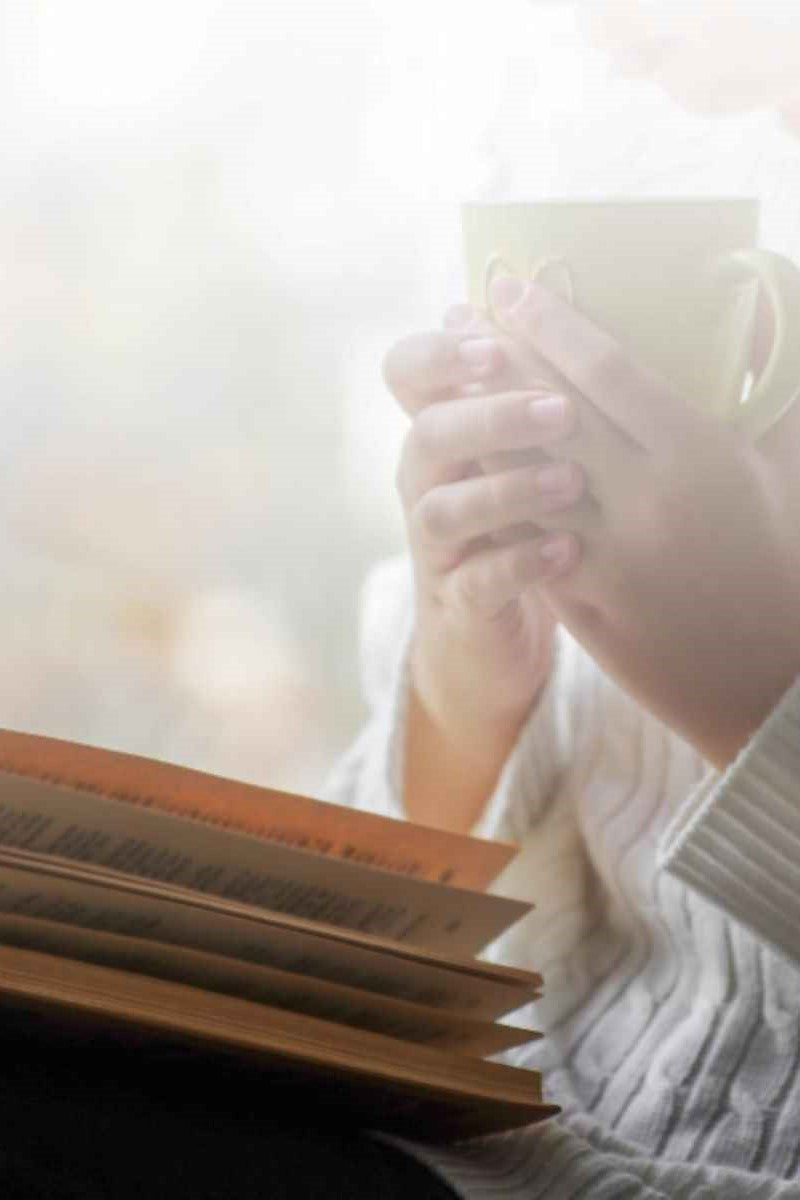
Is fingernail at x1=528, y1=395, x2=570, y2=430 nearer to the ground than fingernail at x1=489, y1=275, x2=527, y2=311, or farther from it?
nearer to the ground

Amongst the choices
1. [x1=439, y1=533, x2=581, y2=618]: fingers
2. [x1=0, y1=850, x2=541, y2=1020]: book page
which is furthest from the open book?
[x1=439, y1=533, x2=581, y2=618]: fingers

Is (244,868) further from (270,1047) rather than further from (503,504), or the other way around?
(503,504)

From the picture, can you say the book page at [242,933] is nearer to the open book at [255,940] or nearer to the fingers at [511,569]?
the open book at [255,940]

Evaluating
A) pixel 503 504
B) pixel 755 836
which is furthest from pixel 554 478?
pixel 755 836

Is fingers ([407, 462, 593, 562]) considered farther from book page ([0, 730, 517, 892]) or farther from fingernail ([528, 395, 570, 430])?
book page ([0, 730, 517, 892])

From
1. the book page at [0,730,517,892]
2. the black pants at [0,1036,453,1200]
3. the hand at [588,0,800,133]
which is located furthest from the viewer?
the hand at [588,0,800,133]

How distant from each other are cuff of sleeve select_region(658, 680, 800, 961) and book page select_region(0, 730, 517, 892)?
0.25ft

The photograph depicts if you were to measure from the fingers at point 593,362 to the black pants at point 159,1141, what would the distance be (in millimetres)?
273

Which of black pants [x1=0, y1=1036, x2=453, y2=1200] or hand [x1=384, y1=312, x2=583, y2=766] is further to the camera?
hand [x1=384, y1=312, x2=583, y2=766]

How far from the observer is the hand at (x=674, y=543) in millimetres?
601

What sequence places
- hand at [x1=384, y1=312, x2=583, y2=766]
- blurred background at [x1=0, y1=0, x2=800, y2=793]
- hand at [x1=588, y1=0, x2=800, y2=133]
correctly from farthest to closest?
blurred background at [x1=0, y1=0, x2=800, y2=793], hand at [x1=588, y1=0, x2=800, y2=133], hand at [x1=384, y1=312, x2=583, y2=766]

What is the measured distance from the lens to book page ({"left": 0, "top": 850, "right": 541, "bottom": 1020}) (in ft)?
1.56

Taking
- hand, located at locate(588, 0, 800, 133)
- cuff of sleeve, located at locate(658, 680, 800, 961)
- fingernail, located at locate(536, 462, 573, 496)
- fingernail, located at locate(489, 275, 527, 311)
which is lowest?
cuff of sleeve, located at locate(658, 680, 800, 961)

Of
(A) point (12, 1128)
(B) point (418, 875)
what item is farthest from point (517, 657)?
(A) point (12, 1128)
